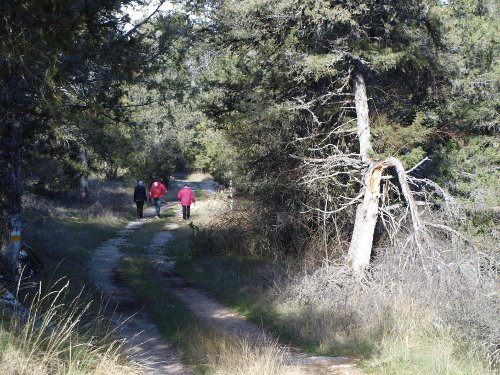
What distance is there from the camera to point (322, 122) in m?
14.7

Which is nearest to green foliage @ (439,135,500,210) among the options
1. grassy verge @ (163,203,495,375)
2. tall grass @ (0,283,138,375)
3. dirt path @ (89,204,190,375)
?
grassy verge @ (163,203,495,375)

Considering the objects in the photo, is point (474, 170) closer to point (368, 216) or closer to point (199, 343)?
point (368, 216)

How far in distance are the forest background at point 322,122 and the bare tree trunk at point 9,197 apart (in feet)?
0.08

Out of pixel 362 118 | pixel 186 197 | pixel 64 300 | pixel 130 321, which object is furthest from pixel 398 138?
pixel 186 197

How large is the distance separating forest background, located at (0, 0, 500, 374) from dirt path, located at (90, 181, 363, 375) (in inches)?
66.2

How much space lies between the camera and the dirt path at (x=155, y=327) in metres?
8.09

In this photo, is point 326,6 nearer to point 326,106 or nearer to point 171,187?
point 326,106

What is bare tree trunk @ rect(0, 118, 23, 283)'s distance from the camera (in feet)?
34.0

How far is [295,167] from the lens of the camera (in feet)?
50.3

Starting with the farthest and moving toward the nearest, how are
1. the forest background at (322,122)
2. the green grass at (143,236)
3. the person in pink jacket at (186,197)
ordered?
the person in pink jacket at (186,197), the green grass at (143,236), the forest background at (322,122)

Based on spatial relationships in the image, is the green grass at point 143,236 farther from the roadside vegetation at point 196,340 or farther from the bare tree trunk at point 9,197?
the bare tree trunk at point 9,197

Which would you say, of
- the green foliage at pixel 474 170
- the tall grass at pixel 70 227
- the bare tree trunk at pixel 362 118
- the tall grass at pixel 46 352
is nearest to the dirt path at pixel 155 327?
the tall grass at pixel 70 227

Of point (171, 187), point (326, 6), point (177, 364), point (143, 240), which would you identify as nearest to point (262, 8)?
point (326, 6)

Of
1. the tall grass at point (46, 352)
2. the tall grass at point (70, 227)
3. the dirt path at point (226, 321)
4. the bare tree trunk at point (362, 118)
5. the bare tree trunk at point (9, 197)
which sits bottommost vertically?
the dirt path at point (226, 321)
